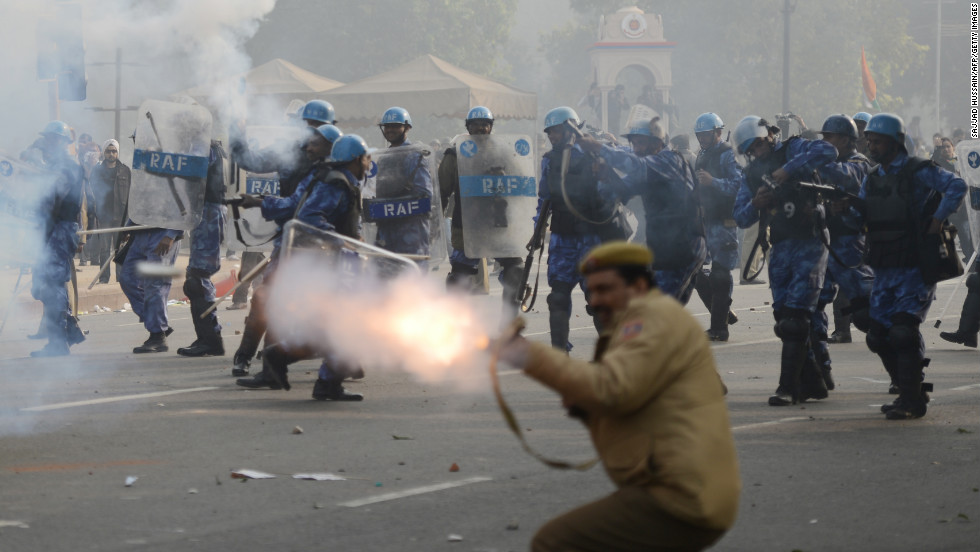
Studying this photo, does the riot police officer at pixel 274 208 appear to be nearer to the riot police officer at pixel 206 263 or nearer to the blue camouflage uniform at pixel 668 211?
the riot police officer at pixel 206 263

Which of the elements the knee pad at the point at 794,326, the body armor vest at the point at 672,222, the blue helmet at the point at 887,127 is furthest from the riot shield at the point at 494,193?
the blue helmet at the point at 887,127

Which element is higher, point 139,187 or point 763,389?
point 139,187

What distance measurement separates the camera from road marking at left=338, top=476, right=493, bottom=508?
591 cm

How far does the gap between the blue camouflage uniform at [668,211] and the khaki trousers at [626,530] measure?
560 cm

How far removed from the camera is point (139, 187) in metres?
10.8

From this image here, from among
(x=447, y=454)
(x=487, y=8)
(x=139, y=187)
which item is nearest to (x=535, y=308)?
(x=139, y=187)

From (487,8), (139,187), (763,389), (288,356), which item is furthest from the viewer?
(487,8)

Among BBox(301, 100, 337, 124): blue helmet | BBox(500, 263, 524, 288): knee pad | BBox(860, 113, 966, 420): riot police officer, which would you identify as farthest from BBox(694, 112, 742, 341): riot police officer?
BBox(860, 113, 966, 420): riot police officer

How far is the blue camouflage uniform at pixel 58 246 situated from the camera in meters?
11.1

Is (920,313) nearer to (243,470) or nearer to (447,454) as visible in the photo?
(447,454)

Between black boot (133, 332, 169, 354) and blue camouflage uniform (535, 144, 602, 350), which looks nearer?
blue camouflage uniform (535, 144, 602, 350)

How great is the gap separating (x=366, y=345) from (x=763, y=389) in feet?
9.92

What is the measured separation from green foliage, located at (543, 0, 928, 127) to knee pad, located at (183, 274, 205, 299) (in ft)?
181

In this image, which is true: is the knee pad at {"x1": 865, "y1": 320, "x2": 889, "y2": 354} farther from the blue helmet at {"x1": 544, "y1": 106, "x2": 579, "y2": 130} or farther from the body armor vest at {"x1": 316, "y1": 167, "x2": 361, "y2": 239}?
the body armor vest at {"x1": 316, "y1": 167, "x2": 361, "y2": 239}
